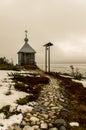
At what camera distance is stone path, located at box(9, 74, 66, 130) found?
1023cm

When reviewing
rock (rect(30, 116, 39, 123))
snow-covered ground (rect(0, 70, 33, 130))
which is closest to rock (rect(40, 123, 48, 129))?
rock (rect(30, 116, 39, 123))

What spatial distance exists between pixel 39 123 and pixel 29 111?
1.08 metres

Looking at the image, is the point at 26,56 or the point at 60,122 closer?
the point at 60,122

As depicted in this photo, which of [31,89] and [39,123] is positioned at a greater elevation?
[31,89]

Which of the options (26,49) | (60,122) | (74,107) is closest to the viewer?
(60,122)

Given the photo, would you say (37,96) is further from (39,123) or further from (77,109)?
(39,123)

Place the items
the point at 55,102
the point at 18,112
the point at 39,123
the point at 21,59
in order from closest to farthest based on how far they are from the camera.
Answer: the point at 39,123
the point at 18,112
the point at 55,102
the point at 21,59

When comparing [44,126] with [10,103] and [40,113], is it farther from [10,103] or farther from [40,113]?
[10,103]

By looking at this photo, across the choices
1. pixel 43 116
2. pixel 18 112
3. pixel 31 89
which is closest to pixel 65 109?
pixel 43 116

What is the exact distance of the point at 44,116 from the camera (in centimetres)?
1105

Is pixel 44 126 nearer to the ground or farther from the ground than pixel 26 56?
nearer to the ground

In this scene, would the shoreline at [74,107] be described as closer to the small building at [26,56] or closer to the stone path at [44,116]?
the stone path at [44,116]

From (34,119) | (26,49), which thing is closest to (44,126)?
(34,119)

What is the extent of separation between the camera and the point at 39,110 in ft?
38.5
